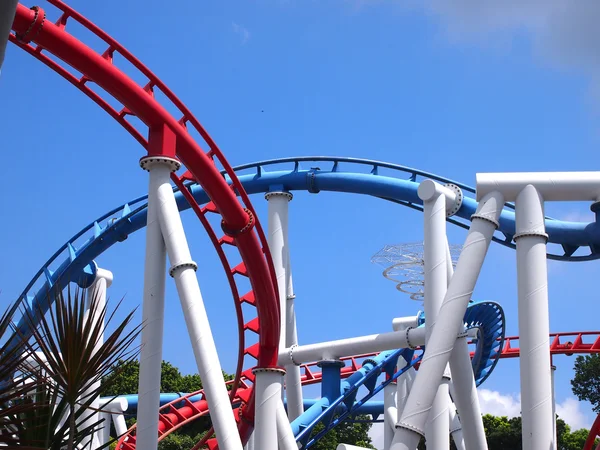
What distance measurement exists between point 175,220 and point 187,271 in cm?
64

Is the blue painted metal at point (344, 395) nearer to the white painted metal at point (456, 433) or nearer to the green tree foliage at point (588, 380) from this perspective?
the white painted metal at point (456, 433)

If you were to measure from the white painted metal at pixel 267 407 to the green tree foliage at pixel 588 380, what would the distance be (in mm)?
27763

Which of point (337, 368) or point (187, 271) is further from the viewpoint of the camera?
point (337, 368)

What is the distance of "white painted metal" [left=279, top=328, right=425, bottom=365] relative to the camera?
15.1 meters

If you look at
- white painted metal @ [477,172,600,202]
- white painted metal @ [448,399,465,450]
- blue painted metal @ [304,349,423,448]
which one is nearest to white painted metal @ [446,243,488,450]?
white painted metal @ [477,172,600,202]

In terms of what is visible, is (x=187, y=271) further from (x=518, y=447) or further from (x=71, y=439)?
(x=518, y=447)

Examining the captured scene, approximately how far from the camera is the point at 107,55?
10.6 m

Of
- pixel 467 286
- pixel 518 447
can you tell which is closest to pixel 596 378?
pixel 518 447

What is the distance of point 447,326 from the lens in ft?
29.7

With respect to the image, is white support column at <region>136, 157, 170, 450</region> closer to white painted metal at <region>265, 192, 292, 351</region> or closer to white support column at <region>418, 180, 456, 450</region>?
white support column at <region>418, 180, 456, 450</region>

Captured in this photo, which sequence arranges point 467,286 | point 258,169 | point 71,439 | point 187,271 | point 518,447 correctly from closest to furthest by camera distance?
point 71,439
point 467,286
point 187,271
point 258,169
point 518,447

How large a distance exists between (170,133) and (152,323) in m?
2.50

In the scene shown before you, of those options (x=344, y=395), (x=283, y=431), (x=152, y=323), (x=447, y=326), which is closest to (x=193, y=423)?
(x=344, y=395)

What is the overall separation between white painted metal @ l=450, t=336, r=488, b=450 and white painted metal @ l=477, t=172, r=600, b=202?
8.39 feet
